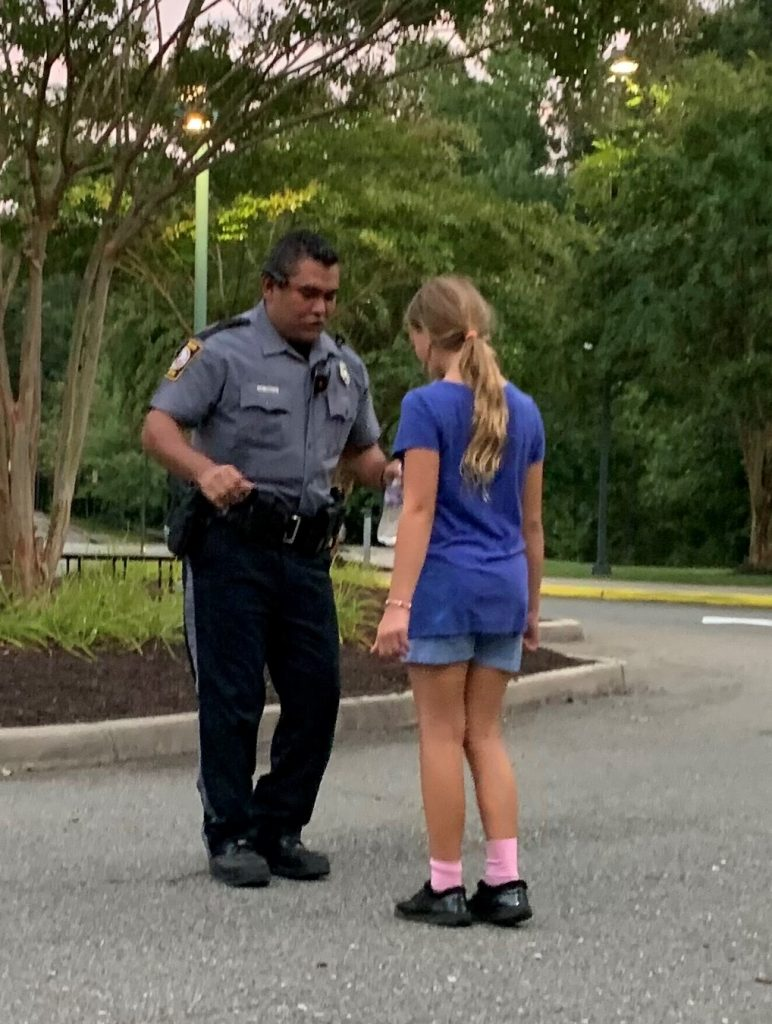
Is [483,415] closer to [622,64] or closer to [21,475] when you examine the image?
[21,475]

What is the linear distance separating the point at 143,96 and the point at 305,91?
4.01 feet

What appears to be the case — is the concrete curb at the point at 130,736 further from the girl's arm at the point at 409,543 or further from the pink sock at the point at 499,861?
the girl's arm at the point at 409,543

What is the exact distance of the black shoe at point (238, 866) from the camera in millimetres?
4754

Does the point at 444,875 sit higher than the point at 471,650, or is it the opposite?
the point at 471,650

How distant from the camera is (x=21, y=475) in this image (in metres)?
10.2

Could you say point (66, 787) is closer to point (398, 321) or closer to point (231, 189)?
point (231, 189)

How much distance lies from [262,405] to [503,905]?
1.72 metres

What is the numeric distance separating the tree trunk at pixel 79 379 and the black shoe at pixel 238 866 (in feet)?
20.4

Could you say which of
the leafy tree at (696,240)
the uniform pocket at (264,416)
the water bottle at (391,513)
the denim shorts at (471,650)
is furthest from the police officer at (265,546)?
the leafy tree at (696,240)

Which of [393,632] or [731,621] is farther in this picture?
[731,621]

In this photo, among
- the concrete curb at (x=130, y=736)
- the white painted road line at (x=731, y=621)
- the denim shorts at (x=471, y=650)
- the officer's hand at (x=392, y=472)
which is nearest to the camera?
the denim shorts at (x=471, y=650)

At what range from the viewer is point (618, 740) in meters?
8.23

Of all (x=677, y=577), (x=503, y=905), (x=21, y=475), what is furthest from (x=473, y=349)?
(x=677, y=577)

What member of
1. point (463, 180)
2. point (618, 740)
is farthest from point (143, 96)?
point (463, 180)
